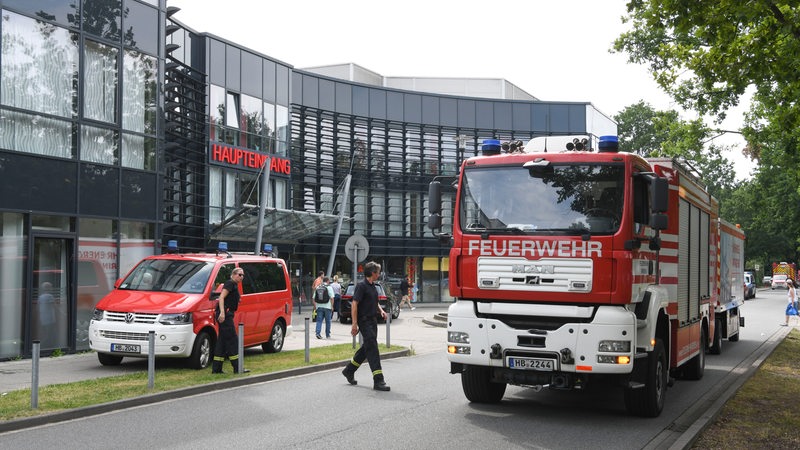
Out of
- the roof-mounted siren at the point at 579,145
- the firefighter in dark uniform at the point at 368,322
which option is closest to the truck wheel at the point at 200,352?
the firefighter in dark uniform at the point at 368,322

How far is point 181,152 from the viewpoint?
2803 centimetres

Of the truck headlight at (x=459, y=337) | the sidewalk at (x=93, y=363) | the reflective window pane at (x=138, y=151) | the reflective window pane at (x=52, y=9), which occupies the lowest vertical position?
the sidewalk at (x=93, y=363)

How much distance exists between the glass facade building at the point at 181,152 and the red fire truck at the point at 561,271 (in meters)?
9.57

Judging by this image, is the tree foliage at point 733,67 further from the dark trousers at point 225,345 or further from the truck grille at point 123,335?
the truck grille at point 123,335

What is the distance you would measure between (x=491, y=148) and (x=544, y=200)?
1125 millimetres

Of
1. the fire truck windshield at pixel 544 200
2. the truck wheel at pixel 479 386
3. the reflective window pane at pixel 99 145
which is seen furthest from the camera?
the reflective window pane at pixel 99 145

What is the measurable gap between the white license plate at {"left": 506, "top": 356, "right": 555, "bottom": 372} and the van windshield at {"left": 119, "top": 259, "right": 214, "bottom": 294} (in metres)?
6.86

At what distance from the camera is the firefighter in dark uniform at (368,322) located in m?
11.4

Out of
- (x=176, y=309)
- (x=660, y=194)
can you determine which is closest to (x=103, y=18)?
(x=176, y=309)

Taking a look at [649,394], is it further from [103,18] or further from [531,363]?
[103,18]

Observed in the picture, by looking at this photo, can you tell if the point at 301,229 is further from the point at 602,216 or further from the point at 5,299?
the point at 602,216

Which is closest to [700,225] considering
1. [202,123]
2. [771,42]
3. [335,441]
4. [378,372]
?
[771,42]

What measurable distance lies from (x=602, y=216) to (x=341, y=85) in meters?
34.6

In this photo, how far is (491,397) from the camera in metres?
10.1
